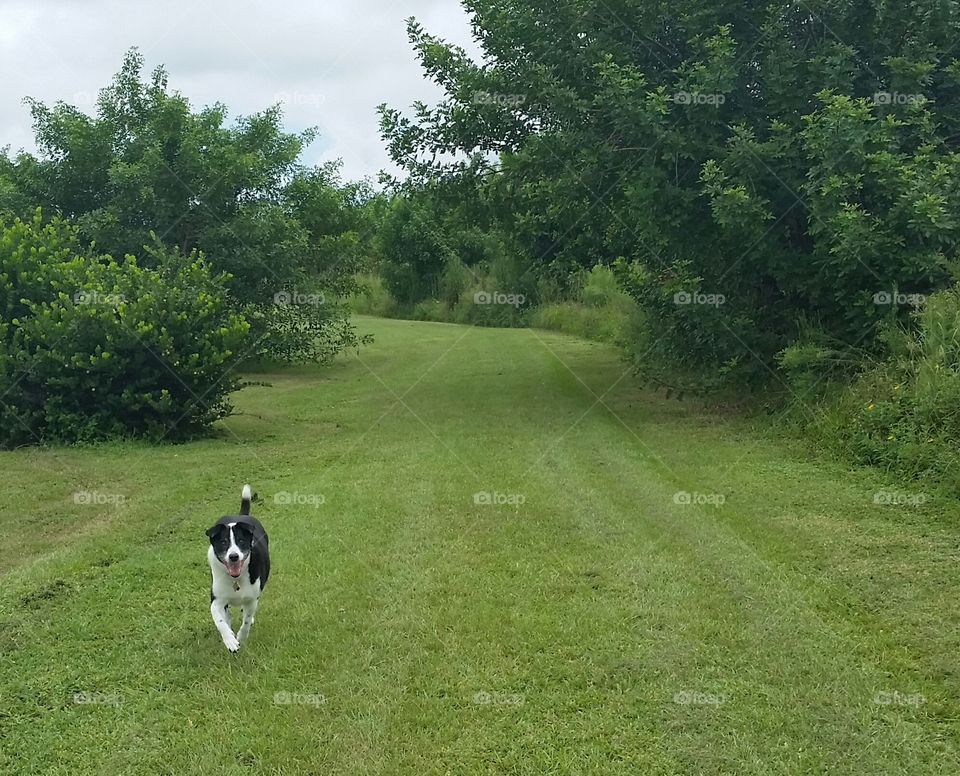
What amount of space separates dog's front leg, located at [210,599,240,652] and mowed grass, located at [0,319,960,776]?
166mm

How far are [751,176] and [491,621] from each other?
338 inches

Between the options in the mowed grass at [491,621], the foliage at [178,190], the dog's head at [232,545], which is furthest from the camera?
the foliage at [178,190]

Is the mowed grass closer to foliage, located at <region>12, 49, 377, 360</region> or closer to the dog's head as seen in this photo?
the dog's head

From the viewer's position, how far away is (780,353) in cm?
1252

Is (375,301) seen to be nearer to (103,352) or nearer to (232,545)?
(103,352)

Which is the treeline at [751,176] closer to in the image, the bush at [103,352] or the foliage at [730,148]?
the foliage at [730,148]

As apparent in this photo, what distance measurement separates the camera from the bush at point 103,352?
1202 cm

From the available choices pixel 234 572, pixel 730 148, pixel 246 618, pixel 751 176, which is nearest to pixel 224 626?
pixel 246 618

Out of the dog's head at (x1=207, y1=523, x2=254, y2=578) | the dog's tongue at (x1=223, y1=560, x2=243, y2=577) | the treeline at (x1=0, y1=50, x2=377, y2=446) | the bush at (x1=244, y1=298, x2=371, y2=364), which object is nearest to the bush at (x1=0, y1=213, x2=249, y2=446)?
the treeline at (x1=0, y1=50, x2=377, y2=446)

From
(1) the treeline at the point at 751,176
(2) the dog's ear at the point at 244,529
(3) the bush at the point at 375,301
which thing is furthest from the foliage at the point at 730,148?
(3) the bush at the point at 375,301

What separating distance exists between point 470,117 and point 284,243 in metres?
7.09

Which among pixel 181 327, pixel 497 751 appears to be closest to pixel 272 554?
pixel 497 751

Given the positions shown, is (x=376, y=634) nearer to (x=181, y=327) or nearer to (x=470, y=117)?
Result: (x=181, y=327)

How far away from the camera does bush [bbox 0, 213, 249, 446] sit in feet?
39.4
